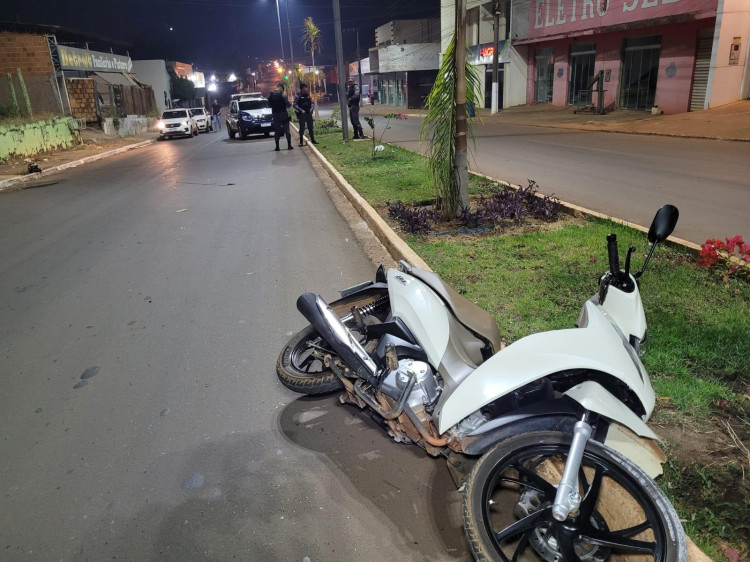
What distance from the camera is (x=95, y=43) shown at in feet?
135

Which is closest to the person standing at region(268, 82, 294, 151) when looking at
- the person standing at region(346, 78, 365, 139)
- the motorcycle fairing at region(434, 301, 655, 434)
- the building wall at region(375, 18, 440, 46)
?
the person standing at region(346, 78, 365, 139)

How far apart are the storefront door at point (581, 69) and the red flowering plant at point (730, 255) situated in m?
27.6

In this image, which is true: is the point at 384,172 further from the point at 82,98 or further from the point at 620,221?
the point at 82,98

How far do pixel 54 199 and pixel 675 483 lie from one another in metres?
13.3

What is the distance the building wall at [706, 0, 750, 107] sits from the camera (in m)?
20.5

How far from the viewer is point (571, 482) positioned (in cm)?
202

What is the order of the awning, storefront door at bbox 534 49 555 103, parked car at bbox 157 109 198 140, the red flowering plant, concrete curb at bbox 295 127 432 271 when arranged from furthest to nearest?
the awning < storefront door at bbox 534 49 555 103 < parked car at bbox 157 109 198 140 < concrete curb at bbox 295 127 432 271 < the red flowering plant

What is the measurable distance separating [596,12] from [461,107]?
25.0m

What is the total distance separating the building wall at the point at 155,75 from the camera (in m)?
50.9

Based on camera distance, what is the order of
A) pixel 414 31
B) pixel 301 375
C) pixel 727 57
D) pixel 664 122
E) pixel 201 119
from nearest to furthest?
pixel 301 375 < pixel 664 122 < pixel 727 57 < pixel 201 119 < pixel 414 31

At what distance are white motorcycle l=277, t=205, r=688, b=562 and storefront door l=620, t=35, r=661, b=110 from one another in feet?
85.8

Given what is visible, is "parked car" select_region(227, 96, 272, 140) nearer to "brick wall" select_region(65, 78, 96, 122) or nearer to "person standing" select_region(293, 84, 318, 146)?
"person standing" select_region(293, 84, 318, 146)

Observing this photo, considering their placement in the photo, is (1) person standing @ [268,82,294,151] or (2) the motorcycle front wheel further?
(1) person standing @ [268,82,294,151]

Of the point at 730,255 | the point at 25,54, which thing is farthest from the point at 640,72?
the point at 25,54
